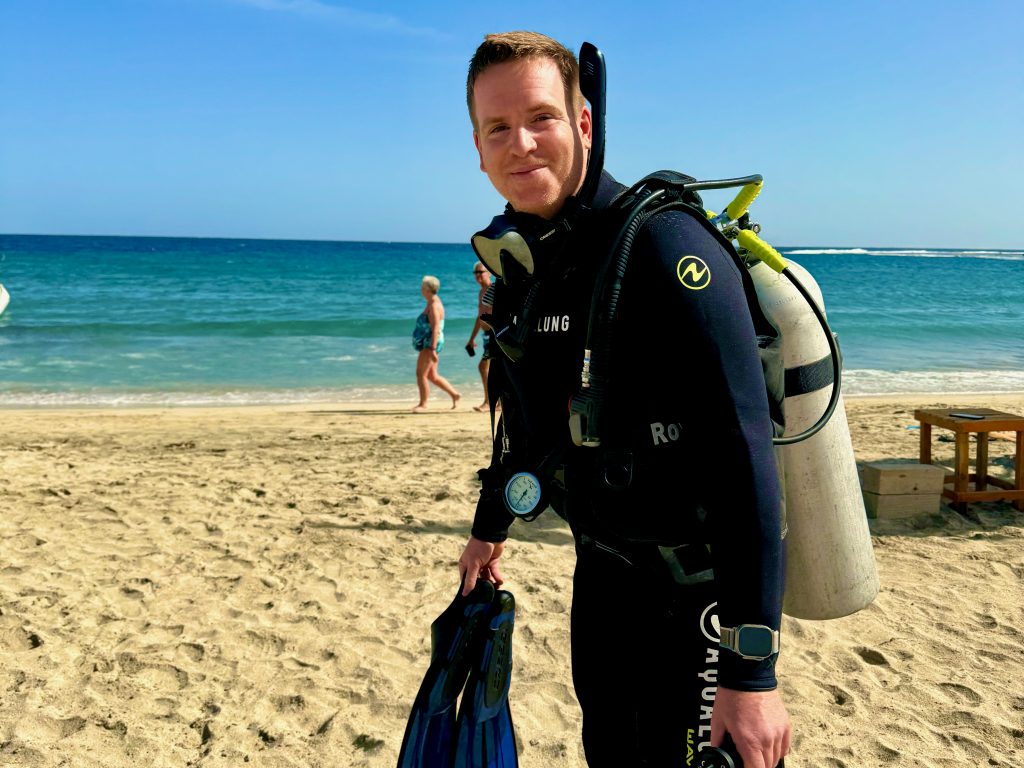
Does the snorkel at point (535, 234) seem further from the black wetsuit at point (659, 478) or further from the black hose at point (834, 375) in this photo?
the black hose at point (834, 375)

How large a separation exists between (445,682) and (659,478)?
0.73 meters

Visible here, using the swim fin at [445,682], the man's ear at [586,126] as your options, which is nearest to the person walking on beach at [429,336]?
the swim fin at [445,682]

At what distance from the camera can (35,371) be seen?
1598 cm

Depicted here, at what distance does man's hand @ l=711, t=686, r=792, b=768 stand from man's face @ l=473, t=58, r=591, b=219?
904 millimetres

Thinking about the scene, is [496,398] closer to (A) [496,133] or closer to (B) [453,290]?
(A) [496,133]

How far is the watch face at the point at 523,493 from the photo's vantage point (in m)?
1.67

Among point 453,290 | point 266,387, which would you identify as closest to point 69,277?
point 453,290

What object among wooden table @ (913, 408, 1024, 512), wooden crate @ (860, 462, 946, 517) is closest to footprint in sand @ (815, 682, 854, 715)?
wooden crate @ (860, 462, 946, 517)

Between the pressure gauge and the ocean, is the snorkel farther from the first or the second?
the ocean

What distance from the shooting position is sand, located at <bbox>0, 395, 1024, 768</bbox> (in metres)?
3.42

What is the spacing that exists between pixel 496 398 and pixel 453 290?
43.7m

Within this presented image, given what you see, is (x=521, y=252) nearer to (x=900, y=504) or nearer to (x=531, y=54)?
(x=531, y=54)

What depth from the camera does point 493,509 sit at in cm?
191

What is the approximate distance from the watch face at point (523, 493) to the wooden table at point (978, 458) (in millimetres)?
5324
